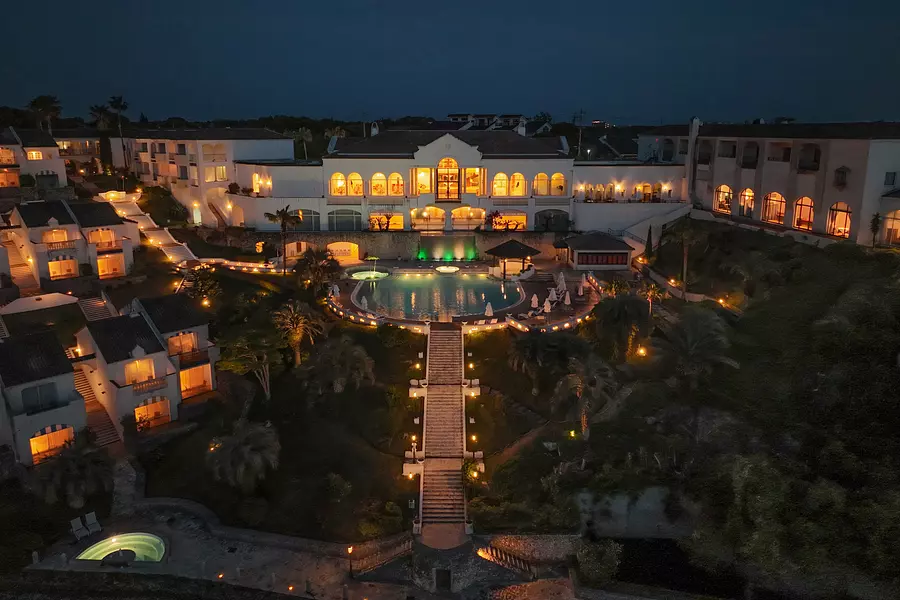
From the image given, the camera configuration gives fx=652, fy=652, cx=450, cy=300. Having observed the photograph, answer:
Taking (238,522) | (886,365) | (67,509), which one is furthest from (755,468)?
(67,509)

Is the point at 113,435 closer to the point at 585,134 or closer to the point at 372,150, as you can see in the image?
the point at 372,150

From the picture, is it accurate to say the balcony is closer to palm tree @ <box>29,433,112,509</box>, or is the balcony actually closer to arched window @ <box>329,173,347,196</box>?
palm tree @ <box>29,433,112,509</box>

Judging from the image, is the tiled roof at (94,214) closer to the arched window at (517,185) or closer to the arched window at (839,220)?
the arched window at (517,185)

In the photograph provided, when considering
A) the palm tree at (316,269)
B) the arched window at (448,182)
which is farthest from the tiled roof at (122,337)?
the arched window at (448,182)

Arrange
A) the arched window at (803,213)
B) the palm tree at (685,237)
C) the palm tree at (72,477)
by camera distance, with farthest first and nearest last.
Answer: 1. the arched window at (803,213)
2. the palm tree at (685,237)
3. the palm tree at (72,477)

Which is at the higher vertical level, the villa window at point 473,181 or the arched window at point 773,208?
the villa window at point 473,181

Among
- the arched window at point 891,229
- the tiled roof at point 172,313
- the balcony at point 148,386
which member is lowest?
the balcony at point 148,386

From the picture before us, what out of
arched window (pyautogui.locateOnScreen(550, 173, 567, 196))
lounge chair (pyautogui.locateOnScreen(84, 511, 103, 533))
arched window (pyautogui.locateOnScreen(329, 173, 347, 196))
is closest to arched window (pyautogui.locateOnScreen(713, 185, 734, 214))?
arched window (pyautogui.locateOnScreen(550, 173, 567, 196))
